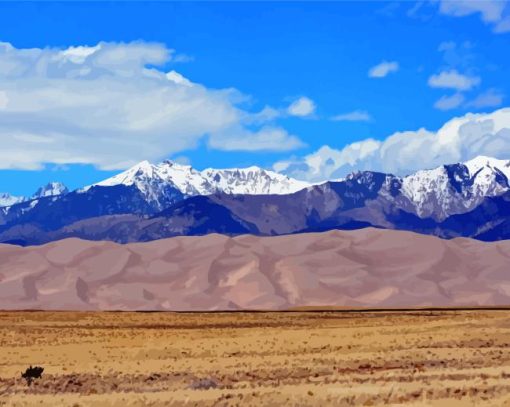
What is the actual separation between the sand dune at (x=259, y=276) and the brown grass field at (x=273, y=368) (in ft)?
313

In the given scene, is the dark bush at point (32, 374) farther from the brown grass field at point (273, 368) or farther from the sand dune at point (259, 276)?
the sand dune at point (259, 276)

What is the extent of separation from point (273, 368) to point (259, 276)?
139 m

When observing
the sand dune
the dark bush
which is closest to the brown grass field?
the dark bush

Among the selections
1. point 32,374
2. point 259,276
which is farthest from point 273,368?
point 259,276

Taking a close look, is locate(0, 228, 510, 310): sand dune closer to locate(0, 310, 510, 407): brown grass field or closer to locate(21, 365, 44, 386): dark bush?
locate(0, 310, 510, 407): brown grass field

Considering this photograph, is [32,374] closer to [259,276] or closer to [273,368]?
[273,368]

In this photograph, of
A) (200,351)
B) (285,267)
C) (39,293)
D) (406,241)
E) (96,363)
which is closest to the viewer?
(96,363)

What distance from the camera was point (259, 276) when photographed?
177500 millimetres

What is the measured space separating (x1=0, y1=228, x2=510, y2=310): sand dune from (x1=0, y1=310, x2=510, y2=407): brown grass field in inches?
3757

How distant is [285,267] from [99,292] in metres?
38.0

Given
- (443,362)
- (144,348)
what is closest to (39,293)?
(144,348)

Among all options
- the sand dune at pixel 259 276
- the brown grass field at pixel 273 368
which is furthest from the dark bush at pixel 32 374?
the sand dune at pixel 259 276

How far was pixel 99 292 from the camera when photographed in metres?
174

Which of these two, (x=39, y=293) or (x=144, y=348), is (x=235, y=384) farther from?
(x=39, y=293)
